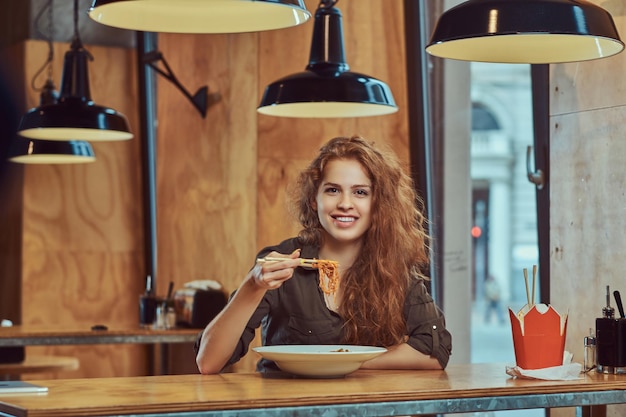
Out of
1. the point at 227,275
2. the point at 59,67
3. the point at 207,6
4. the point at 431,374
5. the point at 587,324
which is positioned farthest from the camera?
the point at 59,67

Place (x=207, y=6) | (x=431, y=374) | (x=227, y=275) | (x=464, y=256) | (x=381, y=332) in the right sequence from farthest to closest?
1. (x=227, y=275)
2. (x=464, y=256)
3. (x=381, y=332)
4. (x=431, y=374)
5. (x=207, y=6)

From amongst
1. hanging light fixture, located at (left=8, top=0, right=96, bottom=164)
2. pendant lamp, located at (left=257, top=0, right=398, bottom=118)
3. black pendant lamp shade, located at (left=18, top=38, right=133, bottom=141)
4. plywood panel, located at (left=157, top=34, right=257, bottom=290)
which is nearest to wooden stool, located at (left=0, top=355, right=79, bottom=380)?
plywood panel, located at (left=157, top=34, right=257, bottom=290)

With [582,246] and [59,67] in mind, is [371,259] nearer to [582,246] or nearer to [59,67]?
[582,246]

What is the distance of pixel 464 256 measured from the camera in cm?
479

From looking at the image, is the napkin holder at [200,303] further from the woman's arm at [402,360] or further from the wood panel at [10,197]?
the woman's arm at [402,360]

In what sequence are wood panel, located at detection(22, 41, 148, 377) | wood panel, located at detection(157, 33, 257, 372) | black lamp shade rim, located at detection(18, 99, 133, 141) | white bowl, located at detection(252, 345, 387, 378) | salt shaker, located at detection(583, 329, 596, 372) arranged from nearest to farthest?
1. white bowl, located at detection(252, 345, 387, 378)
2. salt shaker, located at detection(583, 329, 596, 372)
3. black lamp shade rim, located at detection(18, 99, 133, 141)
4. wood panel, located at detection(157, 33, 257, 372)
5. wood panel, located at detection(22, 41, 148, 377)

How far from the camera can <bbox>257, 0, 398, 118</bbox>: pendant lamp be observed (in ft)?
11.7

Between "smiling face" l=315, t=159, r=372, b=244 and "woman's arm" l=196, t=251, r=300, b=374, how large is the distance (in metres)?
0.39

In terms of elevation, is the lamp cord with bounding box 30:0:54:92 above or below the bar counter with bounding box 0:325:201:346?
above

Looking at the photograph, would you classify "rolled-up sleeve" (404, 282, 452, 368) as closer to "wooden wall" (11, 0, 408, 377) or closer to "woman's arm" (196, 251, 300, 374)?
"woman's arm" (196, 251, 300, 374)

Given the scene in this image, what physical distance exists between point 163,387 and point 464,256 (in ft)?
8.47

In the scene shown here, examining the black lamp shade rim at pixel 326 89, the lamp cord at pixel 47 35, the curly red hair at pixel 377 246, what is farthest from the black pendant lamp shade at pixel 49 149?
the curly red hair at pixel 377 246

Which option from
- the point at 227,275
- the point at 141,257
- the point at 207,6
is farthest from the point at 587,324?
the point at 141,257

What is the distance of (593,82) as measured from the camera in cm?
340
